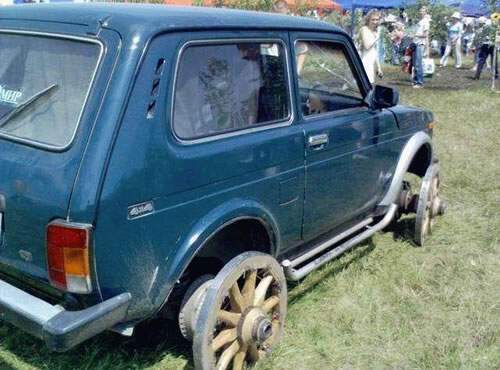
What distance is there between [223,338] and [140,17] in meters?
1.57

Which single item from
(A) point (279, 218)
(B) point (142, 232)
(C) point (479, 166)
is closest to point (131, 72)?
(B) point (142, 232)

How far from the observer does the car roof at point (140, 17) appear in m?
2.60

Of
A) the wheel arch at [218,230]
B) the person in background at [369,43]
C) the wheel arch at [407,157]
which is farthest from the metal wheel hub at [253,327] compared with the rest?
the person in background at [369,43]

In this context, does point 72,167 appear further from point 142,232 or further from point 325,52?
point 325,52

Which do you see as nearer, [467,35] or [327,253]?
[327,253]

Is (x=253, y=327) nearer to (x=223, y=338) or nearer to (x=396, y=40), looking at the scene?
(x=223, y=338)

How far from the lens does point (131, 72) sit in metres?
2.49

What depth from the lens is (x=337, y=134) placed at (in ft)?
12.1

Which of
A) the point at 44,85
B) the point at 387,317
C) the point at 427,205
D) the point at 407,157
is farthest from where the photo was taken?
the point at 427,205

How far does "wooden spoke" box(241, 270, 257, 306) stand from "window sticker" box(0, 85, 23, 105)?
1.42m

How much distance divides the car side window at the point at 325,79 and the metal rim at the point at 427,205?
1.09 m

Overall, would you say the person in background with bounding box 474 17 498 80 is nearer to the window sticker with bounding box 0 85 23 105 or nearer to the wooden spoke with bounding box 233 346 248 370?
the wooden spoke with bounding box 233 346 248 370

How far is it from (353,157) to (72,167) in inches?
80.7

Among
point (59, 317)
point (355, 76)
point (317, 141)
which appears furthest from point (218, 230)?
point (355, 76)
